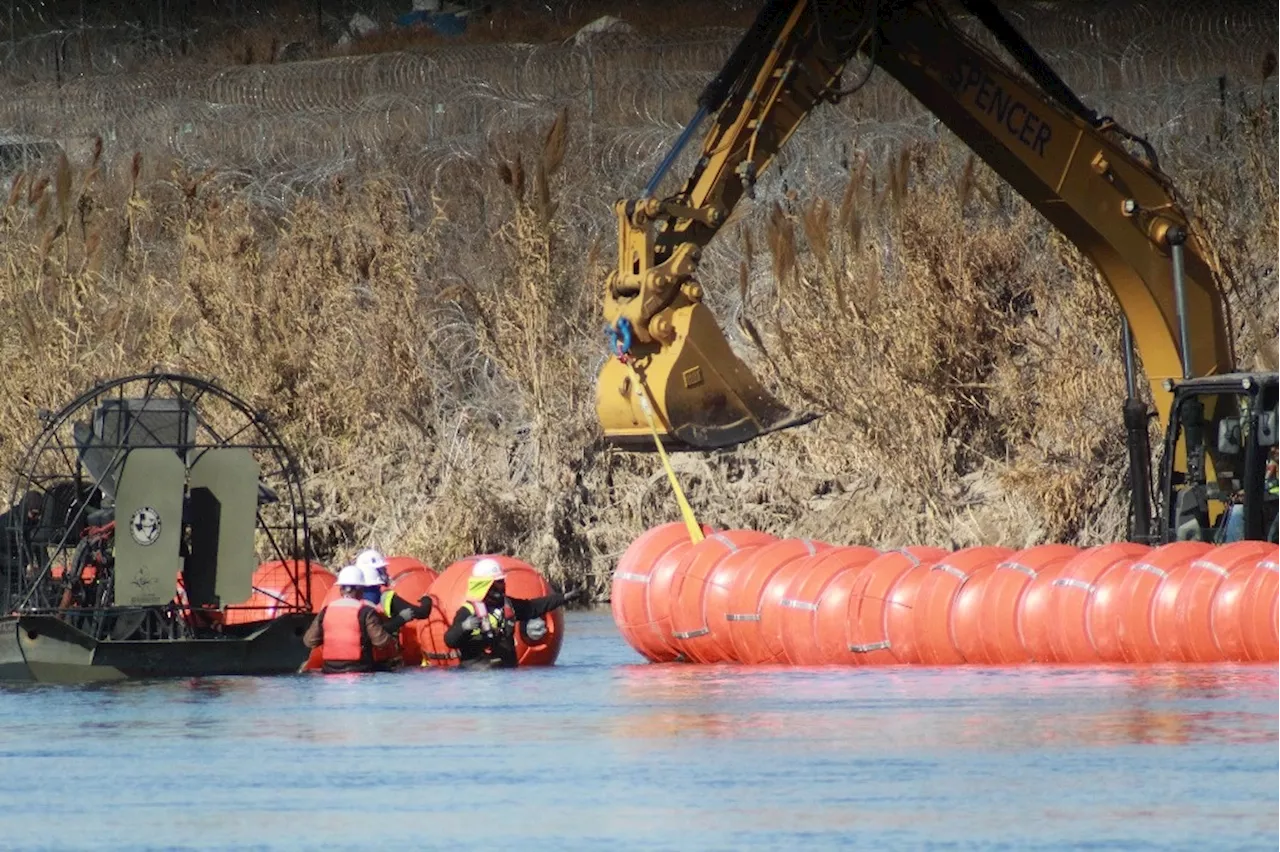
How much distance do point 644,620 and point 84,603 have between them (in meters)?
4.79

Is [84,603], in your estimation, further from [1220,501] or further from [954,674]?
[1220,501]

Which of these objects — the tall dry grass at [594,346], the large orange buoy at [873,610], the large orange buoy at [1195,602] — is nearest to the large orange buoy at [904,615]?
the large orange buoy at [873,610]

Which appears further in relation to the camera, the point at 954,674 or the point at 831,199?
the point at 831,199

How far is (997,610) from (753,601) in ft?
7.35

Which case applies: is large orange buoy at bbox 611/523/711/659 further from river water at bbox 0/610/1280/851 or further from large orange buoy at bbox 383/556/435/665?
large orange buoy at bbox 383/556/435/665

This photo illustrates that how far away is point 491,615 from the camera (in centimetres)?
2378

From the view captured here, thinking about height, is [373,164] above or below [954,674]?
above

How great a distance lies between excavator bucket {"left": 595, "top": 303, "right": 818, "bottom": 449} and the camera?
2238 centimetres

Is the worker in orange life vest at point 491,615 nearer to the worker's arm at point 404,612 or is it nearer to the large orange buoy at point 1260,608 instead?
the worker's arm at point 404,612

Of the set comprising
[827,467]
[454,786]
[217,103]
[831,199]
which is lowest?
[454,786]

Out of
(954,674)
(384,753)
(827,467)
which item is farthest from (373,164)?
(384,753)

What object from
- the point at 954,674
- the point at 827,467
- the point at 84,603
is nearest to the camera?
the point at 954,674

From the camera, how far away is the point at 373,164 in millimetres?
44906

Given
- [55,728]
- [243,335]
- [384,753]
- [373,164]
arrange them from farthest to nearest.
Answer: [373,164] < [243,335] < [55,728] < [384,753]
